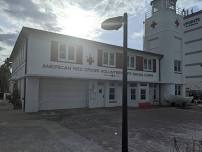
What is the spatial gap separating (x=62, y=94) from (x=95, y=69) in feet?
12.4

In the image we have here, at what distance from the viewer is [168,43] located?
23.0m

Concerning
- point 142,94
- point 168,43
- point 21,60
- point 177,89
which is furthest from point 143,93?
point 21,60

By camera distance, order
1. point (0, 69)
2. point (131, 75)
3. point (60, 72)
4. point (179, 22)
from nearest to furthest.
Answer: point (60, 72), point (131, 75), point (179, 22), point (0, 69)

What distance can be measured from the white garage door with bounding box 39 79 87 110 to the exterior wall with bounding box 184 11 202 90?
2745 cm

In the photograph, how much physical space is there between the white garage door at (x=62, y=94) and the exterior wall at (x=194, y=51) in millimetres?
27454

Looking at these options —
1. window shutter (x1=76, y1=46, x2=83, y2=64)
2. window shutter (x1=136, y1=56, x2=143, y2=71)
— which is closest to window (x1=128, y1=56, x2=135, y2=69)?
window shutter (x1=136, y1=56, x2=143, y2=71)

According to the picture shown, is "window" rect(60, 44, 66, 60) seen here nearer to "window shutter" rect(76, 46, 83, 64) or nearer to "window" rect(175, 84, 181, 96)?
"window shutter" rect(76, 46, 83, 64)

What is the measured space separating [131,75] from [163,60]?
566 centimetres

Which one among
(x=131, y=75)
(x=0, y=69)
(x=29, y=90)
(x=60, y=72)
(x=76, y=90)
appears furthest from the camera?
(x=0, y=69)

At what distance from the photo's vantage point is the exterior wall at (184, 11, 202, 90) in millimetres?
37938

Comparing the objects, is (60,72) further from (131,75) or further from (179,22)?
(179,22)

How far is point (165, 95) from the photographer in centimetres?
2264

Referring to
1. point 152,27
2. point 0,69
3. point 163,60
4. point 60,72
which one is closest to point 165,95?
point 163,60

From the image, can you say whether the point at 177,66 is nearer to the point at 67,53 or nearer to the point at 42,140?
the point at 67,53
